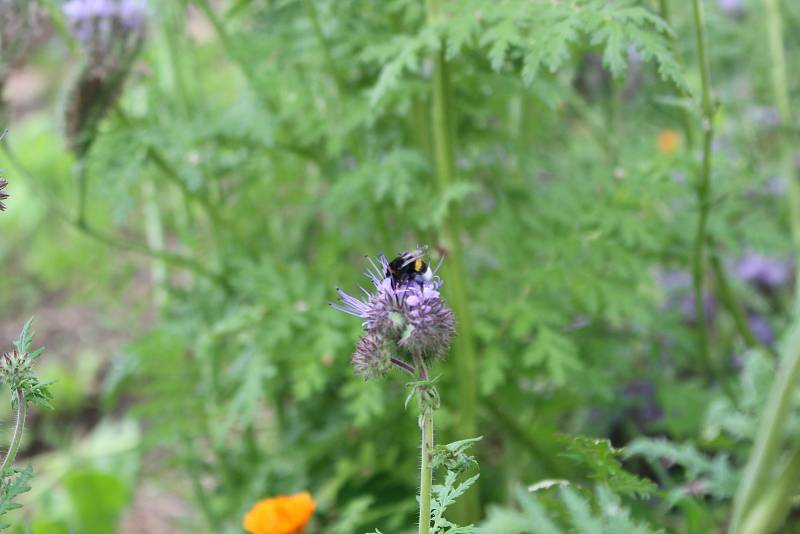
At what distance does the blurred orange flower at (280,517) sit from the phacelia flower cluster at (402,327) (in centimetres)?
61

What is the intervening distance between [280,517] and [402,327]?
0.70m

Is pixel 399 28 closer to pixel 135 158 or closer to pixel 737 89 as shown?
pixel 135 158

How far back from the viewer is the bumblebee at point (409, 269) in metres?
1.14

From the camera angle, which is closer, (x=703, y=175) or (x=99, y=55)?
(x=703, y=175)

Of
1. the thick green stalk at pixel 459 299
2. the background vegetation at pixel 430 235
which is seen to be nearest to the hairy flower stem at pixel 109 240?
the background vegetation at pixel 430 235

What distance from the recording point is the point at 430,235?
2.37 meters

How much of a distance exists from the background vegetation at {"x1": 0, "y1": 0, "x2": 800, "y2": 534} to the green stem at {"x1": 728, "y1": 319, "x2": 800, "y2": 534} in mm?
381

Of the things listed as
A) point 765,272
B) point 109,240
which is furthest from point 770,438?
point 765,272

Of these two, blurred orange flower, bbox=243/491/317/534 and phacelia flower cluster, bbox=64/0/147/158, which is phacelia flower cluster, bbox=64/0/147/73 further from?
blurred orange flower, bbox=243/491/317/534

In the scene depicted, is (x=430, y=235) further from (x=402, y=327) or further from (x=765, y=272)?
(x=765, y=272)

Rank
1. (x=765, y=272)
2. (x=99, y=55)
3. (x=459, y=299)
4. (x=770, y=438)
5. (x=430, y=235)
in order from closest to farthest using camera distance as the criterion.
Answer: (x=770, y=438)
(x=459, y=299)
(x=99, y=55)
(x=430, y=235)
(x=765, y=272)

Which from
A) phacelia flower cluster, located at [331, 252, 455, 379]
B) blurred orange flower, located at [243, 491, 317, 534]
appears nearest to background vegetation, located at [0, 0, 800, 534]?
blurred orange flower, located at [243, 491, 317, 534]

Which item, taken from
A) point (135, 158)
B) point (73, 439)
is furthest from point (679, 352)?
point (73, 439)

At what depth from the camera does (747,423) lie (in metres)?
1.54
